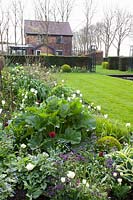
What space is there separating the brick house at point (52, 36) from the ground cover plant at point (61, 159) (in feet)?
107

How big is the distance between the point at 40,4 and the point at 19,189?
27649mm

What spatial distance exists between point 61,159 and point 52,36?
119 ft

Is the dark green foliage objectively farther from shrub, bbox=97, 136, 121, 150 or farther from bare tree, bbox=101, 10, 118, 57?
shrub, bbox=97, 136, 121, 150

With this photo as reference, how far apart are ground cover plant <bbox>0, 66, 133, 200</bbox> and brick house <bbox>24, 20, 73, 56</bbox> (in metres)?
32.5

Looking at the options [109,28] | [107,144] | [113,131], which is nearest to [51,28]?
[109,28]

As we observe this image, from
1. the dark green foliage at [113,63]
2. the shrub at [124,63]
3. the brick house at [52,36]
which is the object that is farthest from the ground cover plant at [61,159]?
the brick house at [52,36]

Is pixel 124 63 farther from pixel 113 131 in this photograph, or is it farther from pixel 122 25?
pixel 113 131

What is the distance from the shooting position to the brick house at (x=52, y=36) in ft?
118

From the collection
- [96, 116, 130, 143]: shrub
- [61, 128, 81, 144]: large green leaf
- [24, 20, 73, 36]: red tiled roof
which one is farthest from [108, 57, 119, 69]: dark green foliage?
[61, 128, 81, 144]: large green leaf

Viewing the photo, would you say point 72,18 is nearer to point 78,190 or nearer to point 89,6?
point 89,6

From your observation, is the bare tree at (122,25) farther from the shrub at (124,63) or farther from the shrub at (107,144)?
the shrub at (107,144)

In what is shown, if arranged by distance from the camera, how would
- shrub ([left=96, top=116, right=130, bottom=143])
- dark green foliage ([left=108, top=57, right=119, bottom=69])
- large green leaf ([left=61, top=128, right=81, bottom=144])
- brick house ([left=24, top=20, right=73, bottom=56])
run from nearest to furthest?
large green leaf ([left=61, top=128, right=81, bottom=144]) → shrub ([left=96, top=116, right=130, bottom=143]) → dark green foliage ([left=108, top=57, right=119, bottom=69]) → brick house ([left=24, top=20, right=73, bottom=56])

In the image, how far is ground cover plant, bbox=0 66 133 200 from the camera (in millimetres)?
2225

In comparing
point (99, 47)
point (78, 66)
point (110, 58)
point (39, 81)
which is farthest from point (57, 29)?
point (39, 81)
